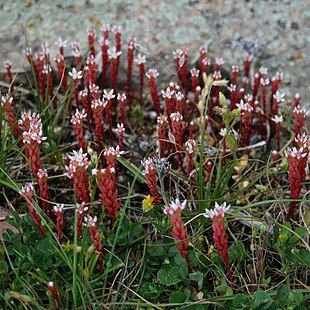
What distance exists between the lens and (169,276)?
2.88 m

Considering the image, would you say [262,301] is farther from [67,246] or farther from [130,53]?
[130,53]

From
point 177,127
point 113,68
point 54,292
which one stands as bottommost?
point 54,292

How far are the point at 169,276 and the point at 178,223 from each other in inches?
11.5

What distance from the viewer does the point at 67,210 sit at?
3451 mm

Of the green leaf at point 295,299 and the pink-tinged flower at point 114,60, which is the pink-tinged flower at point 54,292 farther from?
the pink-tinged flower at point 114,60

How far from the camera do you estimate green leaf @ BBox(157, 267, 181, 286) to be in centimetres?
285

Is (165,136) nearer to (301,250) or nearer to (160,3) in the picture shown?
(301,250)

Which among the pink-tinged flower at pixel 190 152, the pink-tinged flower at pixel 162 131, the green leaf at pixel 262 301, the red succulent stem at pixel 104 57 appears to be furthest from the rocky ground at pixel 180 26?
the green leaf at pixel 262 301

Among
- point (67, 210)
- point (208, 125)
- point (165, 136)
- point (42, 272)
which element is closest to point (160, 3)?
point (208, 125)

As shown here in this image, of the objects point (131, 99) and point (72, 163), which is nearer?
point (72, 163)

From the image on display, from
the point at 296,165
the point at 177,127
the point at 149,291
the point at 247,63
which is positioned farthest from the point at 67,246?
the point at 247,63

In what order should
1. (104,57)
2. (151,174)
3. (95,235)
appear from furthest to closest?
1. (104,57)
2. (151,174)
3. (95,235)

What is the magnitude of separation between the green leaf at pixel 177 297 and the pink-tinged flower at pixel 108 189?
464 mm

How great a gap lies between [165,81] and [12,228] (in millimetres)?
1602
